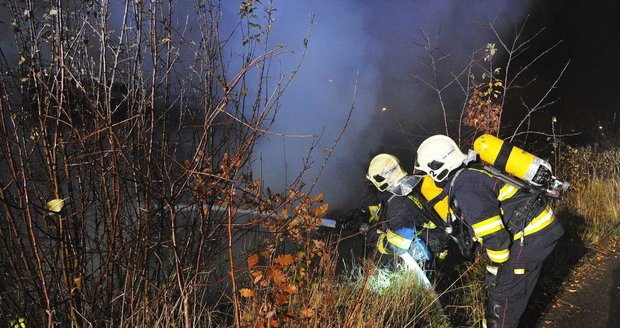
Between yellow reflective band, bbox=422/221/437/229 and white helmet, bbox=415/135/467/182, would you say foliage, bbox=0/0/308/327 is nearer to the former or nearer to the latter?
white helmet, bbox=415/135/467/182

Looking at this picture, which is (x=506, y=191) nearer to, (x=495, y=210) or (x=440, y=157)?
(x=495, y=210)

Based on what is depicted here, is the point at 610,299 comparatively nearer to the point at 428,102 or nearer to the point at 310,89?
the point at 310,89

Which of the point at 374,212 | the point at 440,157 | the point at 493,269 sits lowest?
the point at 374,212

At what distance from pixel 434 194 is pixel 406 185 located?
26cm

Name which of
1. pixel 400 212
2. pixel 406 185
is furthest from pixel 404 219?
pixel 406 185

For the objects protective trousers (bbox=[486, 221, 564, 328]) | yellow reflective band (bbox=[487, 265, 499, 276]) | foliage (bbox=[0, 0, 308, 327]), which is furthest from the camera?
yellow reflective band (bbox=[487, 265, 499, 276])

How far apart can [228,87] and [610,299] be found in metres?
4.31

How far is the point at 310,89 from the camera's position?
10422 millimetres

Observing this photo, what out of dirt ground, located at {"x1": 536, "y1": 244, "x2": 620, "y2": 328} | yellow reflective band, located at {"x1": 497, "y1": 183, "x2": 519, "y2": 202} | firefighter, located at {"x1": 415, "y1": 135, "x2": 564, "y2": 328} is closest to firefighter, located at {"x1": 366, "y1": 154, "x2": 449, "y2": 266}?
firefighter, located at {"x1": 415, "y1": 135, "x2": 564, "y2": 328}

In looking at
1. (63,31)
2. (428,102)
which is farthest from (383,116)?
(63,31)

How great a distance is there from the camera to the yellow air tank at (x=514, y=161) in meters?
3.57

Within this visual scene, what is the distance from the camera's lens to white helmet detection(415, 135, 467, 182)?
12.4 ft

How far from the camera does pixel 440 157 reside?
149 inches

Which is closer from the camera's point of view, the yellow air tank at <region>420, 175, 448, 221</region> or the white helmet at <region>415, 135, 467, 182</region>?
the white helmet at <region>415, 135, 467, 182</region>
